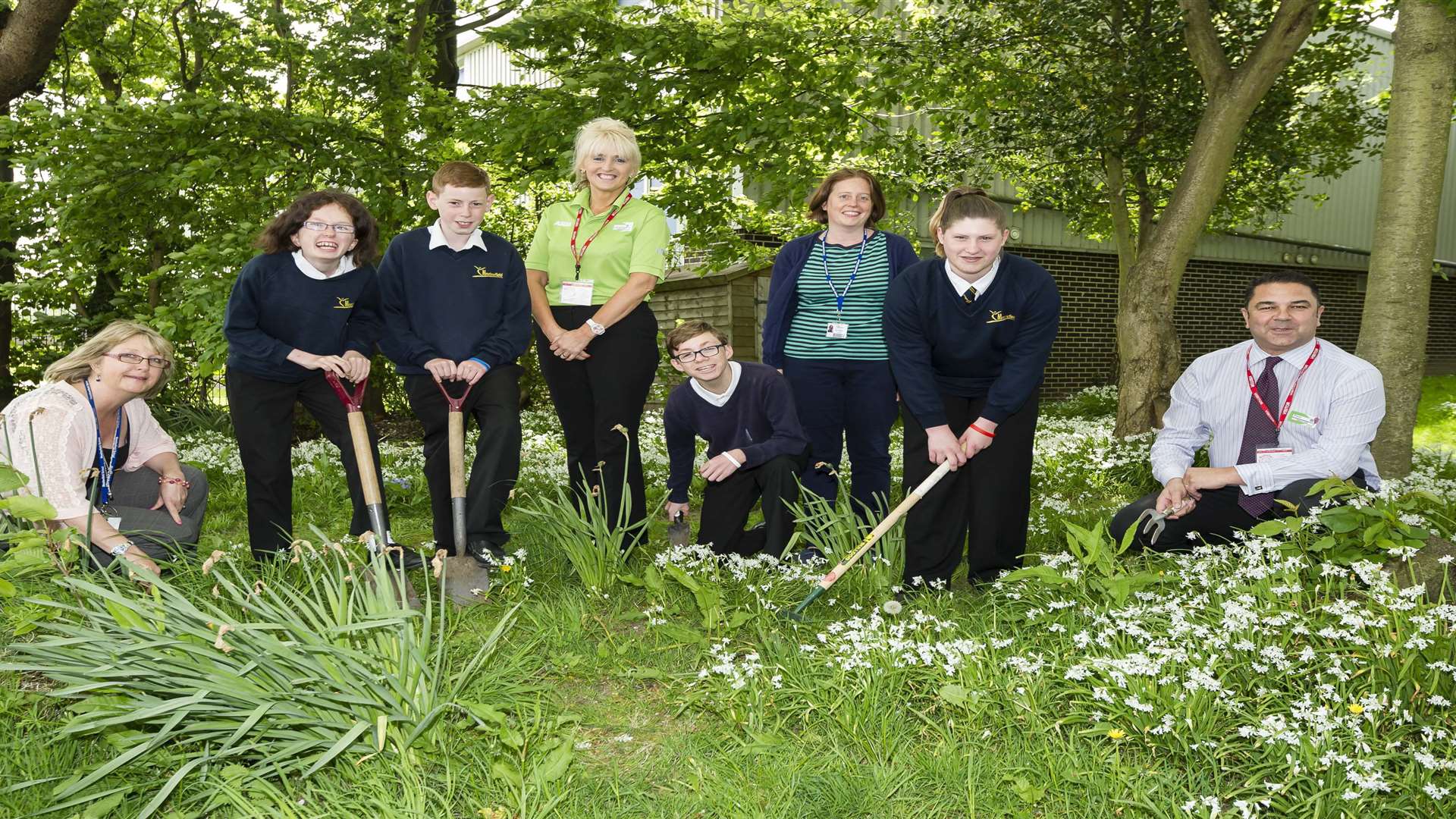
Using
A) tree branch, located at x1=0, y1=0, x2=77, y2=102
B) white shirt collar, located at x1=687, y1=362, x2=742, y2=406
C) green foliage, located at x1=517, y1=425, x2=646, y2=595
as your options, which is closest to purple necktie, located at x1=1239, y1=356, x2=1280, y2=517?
white shirt collar, located at x1=687, y1=362, x2=742, y2=406

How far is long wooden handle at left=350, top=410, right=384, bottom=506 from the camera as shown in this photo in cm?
384

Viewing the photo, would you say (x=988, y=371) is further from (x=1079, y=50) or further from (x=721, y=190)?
(x=1079, y=50)

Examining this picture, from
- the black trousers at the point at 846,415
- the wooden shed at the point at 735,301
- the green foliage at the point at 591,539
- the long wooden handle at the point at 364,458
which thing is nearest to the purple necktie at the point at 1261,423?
the black trousers at the point at 846,415

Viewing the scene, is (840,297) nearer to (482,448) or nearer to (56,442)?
(482,448)

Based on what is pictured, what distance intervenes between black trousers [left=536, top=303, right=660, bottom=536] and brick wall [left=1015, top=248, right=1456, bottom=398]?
40.8 ft

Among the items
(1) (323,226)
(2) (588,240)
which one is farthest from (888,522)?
(1) (323,226)

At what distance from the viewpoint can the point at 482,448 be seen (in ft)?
14.1

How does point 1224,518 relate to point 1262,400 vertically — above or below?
below

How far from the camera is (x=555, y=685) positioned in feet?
10.8

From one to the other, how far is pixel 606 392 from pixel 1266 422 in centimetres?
269

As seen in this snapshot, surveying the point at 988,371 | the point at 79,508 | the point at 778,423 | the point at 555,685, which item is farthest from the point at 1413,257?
the point at 79,508

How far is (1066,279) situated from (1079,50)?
750cm

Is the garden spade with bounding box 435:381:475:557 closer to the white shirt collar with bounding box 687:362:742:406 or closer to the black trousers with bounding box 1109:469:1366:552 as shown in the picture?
the white shirt collar with bounding box 687:362:742:406

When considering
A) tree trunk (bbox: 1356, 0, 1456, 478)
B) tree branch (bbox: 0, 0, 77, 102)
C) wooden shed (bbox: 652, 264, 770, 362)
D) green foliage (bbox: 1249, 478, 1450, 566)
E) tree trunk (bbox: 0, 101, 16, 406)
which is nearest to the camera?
green foliage (bbox: 1249, 478, 1450, 566)
